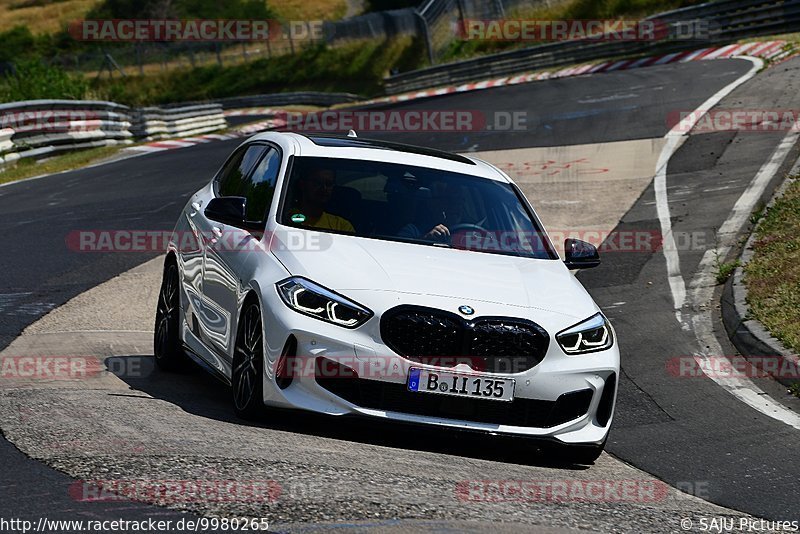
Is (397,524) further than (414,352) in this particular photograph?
No

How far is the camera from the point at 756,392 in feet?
30.5

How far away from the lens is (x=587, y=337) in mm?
7145

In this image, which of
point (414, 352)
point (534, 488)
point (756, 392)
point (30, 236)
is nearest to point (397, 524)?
point (534, 488)

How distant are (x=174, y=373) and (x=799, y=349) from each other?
4.60 meters

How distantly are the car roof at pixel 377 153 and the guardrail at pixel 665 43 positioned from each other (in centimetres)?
2780

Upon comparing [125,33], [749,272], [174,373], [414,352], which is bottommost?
[125,33]

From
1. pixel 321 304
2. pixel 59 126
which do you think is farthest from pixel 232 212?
pixel 59 126

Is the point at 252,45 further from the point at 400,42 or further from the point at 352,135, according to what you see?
the point at 352,135

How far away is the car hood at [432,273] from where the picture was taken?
688 centimetres

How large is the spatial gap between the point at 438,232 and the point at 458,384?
1506mm

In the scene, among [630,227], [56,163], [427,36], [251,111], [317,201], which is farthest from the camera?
[251,111]

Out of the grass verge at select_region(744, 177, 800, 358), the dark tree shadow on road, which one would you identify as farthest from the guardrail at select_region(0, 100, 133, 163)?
the dark tree shadow on road

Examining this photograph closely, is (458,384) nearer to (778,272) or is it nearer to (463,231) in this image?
(463,231)

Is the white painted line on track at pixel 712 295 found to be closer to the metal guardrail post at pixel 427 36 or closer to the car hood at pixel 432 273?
the car hood at pixel 432 273
